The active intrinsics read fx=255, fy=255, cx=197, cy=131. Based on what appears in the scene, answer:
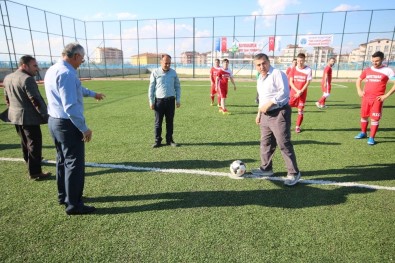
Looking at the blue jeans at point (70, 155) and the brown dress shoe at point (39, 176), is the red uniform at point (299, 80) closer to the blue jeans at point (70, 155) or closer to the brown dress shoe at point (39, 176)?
the blue jeans at point (70, 155)

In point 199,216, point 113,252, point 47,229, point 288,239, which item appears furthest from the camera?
point 199,216

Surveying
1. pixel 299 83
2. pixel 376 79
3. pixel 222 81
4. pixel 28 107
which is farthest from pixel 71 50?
pixel 222 81

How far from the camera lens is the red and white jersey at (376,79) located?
20.9 feet

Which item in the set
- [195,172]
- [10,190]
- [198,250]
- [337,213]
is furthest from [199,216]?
[10,190]

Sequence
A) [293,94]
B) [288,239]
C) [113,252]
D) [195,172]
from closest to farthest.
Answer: [113,252] → [288,239] → [195,172] → [293,94]

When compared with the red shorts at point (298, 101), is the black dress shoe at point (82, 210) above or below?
below

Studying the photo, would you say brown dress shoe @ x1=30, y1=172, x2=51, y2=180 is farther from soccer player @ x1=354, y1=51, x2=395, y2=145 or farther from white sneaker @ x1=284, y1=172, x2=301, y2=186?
soccer player @ x1=354, y1=51, x2=395, y2=145

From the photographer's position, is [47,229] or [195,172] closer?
[47,229]

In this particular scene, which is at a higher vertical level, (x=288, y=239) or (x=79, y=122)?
(x=79, y=122)

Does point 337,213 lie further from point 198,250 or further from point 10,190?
point 10,190

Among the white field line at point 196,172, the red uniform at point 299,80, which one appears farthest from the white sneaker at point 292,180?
the red uniform at point 299,80

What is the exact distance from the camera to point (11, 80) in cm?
449

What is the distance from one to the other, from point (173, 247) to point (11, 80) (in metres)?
4.06

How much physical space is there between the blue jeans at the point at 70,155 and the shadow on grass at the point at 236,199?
16.8 inches
